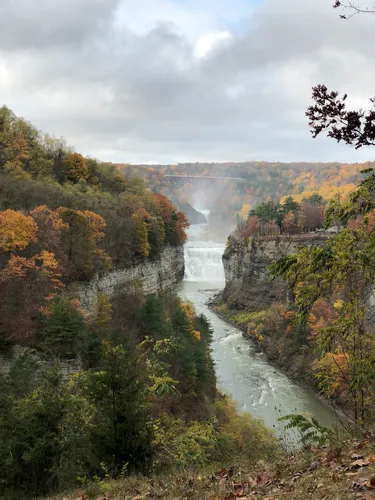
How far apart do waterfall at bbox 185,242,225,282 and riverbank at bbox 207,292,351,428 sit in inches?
578

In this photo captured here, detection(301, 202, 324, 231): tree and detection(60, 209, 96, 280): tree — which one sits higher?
detection(301, 202, 324, 231): tree

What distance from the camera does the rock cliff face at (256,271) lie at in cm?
5412

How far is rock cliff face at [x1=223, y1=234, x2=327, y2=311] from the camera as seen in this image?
54125 millimetres

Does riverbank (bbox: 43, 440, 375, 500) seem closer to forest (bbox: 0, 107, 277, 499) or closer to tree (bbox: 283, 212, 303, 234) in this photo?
forest (bbox: 0, 107, 277, 499)

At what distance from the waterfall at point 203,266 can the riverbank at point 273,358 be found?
14673 millimetres

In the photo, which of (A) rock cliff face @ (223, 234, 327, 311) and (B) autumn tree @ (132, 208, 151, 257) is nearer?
(B) autumn tree @ (132, 208, 151, 257)

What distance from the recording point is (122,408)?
11.0 meters

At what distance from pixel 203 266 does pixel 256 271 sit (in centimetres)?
2410

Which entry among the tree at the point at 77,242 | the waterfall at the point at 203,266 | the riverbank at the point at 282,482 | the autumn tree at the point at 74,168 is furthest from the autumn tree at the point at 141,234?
the riverbank at the point at 282,482

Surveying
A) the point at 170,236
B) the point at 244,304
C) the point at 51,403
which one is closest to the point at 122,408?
the point at 51,403

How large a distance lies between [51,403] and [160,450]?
378 cm

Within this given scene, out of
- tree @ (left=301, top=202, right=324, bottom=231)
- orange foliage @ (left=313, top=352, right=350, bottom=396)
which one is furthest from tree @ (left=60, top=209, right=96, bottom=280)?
tree @ (left=301, top=202, right=324, bottom=231)

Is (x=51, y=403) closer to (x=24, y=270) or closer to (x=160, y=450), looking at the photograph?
(x=160, y=450)

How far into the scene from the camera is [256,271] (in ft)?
195
